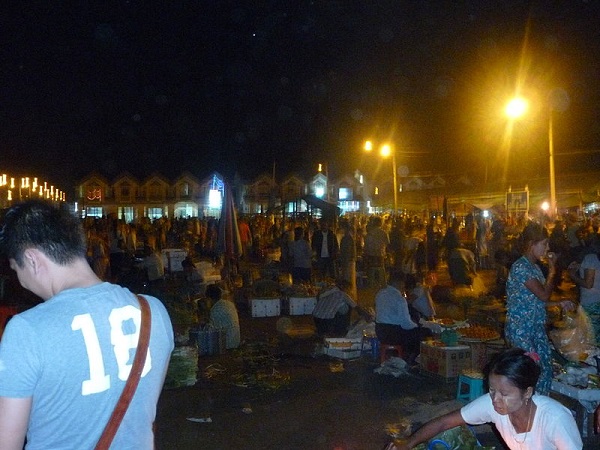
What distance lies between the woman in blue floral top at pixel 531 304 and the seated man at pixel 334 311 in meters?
4.79

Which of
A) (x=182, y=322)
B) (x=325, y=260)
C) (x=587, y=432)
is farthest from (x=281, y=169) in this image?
(x=587, y=432)

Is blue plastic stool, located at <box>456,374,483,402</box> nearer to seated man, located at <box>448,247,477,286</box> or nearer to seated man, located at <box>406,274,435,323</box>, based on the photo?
seated man, located at <box>406,274,435,323</box>

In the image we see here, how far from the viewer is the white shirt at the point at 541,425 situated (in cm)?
324

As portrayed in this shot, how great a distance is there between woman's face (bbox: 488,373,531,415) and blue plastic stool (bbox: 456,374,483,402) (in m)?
3.66

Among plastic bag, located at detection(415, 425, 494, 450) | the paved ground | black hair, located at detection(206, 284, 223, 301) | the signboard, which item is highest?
the signboard

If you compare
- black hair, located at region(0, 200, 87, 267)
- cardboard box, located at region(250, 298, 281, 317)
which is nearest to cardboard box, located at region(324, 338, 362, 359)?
cardboard box, located at region(250, 298, 281, 317)

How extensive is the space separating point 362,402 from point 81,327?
5736mm

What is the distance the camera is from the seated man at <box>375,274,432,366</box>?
28.2ft

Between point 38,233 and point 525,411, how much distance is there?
2.61 meters

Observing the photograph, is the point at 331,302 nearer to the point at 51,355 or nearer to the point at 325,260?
the point at 325,260

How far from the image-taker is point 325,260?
1641 centimetres

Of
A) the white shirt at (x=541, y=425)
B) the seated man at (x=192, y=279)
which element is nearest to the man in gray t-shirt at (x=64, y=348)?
the white shirt at (x=541, y=425)

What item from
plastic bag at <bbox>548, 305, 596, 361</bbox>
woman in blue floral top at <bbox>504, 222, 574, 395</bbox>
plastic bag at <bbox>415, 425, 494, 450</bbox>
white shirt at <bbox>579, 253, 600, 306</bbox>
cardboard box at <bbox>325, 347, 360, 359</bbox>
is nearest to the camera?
plastic bag at <bbox>415, 425, 494, 450</bbox>

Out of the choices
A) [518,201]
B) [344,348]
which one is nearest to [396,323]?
[344,348]
